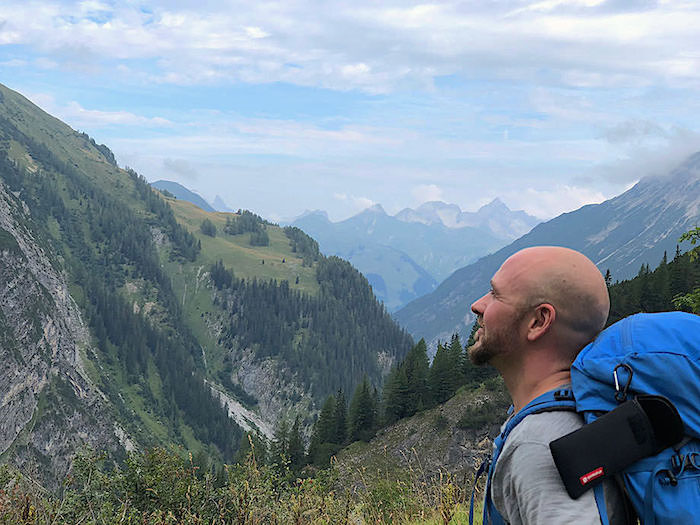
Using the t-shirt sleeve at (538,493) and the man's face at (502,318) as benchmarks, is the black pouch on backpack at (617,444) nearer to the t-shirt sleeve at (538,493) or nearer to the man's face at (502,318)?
the t-shirt sleeve at (538,493)

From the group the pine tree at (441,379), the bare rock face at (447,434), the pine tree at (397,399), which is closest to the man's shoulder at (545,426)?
the bare rock face at (447,434)

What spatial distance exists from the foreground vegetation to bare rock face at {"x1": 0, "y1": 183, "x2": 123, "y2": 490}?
356 ft

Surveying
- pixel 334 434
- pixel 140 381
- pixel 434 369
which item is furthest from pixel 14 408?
pixel 434 369

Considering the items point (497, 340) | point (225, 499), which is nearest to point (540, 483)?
point (497, 340)

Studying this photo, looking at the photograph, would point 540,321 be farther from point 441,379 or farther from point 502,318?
point 441,379

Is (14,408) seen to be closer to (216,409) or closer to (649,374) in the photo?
(216,409)

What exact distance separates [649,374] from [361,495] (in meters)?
6.77

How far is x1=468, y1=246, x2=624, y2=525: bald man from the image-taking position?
8.87 ft

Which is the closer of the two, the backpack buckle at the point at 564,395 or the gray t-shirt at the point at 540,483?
the gray t-shirt at the point at 540,483

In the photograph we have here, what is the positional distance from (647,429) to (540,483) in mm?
544

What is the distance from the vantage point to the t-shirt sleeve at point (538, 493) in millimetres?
2467

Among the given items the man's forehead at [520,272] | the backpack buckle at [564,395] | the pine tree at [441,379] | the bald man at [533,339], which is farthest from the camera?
the pine tree at [441,379]

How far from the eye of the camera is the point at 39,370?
12719 cm

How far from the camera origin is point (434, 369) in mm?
66625
